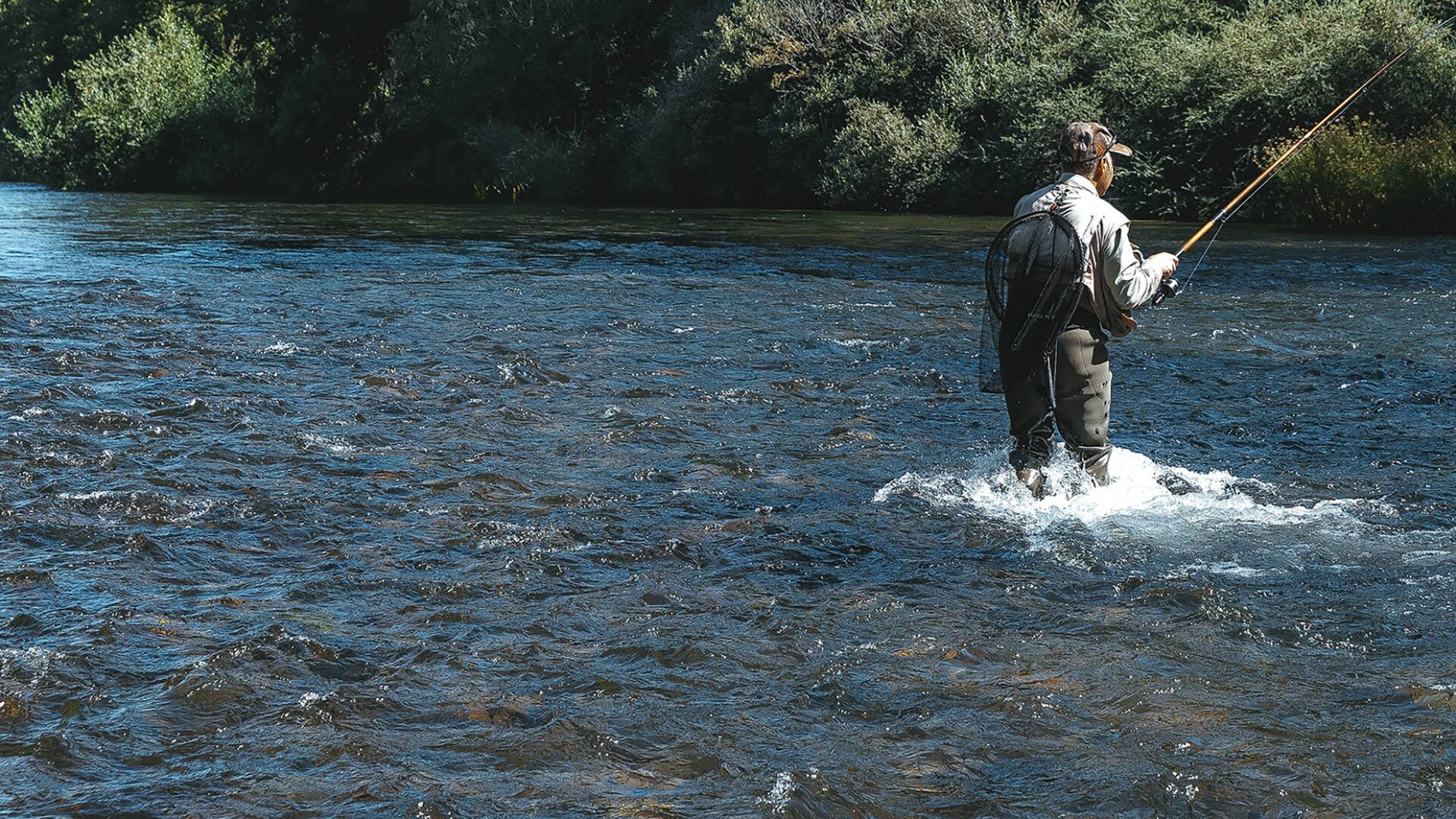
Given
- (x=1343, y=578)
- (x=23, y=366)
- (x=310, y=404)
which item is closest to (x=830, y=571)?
(x=1343, y=578)

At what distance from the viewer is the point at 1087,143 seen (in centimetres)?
663

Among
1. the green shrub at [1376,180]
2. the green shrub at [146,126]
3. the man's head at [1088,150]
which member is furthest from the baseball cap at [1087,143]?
the green shrub at [146,126]

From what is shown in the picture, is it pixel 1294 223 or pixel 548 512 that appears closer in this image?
pixel 548 512

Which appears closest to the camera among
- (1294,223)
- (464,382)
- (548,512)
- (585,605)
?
(585,605)

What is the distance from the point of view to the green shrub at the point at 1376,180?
22234 mm

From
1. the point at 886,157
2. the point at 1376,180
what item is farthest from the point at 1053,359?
the point at 886,157

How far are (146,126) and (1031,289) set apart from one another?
162 ft

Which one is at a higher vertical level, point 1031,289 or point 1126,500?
point 1031,289

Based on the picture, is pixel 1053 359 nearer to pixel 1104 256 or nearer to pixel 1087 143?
pixel 1104 256

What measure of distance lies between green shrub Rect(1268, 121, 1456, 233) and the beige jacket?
18160 millimetres

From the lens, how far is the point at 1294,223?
25000mm

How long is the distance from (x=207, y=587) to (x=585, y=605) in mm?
1582

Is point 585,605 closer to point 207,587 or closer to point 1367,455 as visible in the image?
point 207,587

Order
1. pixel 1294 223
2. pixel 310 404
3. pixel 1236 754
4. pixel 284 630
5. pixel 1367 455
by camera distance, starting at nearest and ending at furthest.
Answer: pixel 1236 754 → pixel 284 630 → pixel 1367 455 → pixel 310 404 → pixel 1294 223
